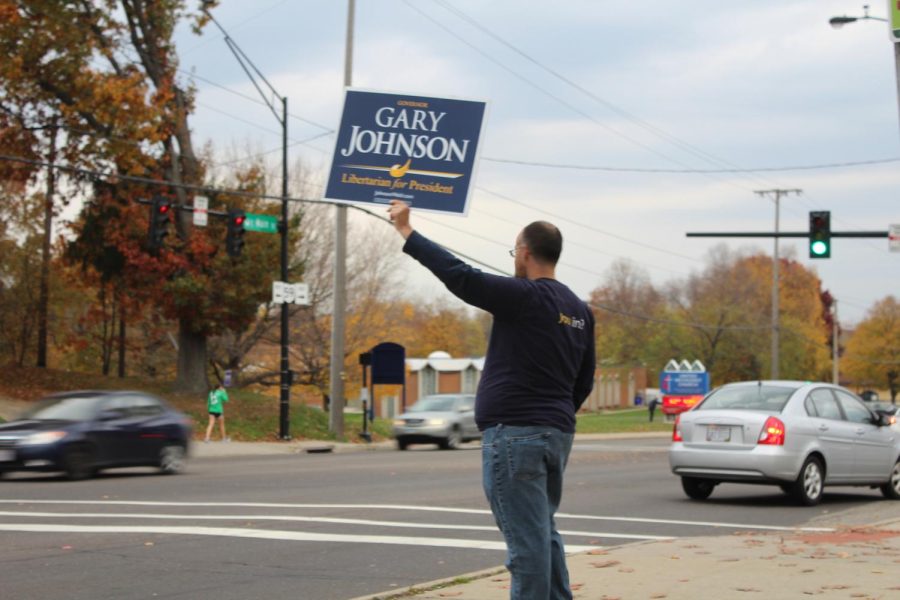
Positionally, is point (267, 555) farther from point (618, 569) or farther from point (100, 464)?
point (100, 464)

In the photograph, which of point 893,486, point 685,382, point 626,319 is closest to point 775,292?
point 685,382

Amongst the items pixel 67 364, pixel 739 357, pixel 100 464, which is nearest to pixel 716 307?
pixel 739 357

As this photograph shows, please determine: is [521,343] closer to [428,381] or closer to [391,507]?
[391,507]

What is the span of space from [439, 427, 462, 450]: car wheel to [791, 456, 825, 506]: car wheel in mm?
18825

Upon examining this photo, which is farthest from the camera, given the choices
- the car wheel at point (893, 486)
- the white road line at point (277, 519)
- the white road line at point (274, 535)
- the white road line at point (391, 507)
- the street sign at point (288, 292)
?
the street sign at point (288, 292)

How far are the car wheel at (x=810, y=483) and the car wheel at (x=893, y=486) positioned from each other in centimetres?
190

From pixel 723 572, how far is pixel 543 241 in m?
4.31

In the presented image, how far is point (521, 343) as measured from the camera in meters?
5.38

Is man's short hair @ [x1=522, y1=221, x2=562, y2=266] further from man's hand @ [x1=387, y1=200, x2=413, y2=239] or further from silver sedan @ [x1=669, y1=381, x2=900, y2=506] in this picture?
silver sedan @ [x1=669, y1=381, x2=900, y2=506]

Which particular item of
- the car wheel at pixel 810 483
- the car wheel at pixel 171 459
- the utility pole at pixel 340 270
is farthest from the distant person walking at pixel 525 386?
the utility pole at pixel 340 270

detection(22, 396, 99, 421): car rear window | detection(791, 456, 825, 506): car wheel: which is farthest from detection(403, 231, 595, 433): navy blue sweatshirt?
detection(22, 396, 99, 421): car rear window

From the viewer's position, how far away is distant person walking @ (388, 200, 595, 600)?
526 cm

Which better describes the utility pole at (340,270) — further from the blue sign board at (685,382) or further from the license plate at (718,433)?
the blue sign board at (685,382)

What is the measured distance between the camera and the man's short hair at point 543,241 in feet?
18.2
